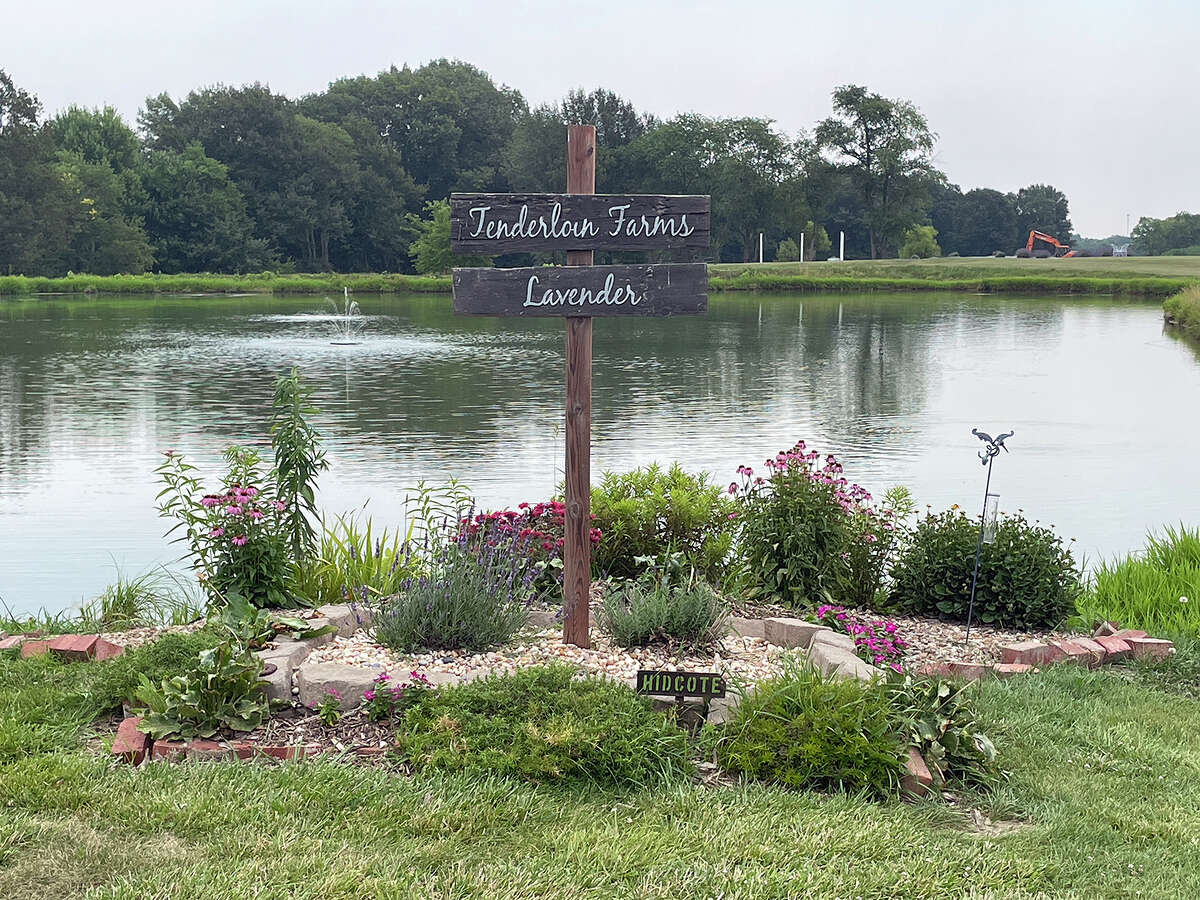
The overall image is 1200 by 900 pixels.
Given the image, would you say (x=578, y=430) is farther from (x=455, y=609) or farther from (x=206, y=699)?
(x=206, y=699)

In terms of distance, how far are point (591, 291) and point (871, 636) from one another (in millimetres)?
1940

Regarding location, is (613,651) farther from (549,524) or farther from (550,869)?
(550,869)

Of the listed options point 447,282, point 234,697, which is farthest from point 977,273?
point 234,697

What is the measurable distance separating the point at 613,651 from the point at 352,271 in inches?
2929

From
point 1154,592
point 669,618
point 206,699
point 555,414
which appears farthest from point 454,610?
point 555,414

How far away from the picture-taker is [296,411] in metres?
6.19

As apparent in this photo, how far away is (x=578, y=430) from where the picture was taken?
5375 mm

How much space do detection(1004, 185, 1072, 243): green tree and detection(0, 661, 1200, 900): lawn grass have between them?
102 m

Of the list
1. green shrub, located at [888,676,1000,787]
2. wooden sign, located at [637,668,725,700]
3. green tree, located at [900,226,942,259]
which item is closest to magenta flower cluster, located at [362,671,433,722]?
wooden sign, located at [637,668,725,700]

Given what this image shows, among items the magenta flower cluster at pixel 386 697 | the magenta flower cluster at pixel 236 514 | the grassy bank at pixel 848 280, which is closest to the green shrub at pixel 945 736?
the magenta flower cluster at pixel 386 697

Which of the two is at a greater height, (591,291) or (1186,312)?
(1186,312)

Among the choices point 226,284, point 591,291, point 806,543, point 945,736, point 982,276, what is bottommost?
point 945,736

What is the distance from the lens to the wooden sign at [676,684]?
13.9 ft

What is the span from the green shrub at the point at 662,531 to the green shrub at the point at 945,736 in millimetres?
2149
